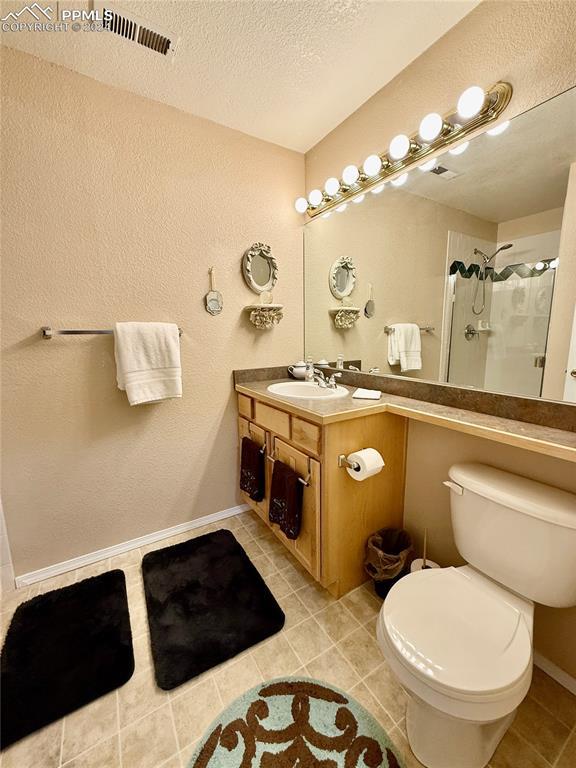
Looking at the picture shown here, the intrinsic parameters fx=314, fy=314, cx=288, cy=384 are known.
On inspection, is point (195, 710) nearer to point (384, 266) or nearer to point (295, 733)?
point (295, 733)

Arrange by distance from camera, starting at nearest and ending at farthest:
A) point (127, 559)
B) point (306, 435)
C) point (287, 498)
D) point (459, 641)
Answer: point (459, 641) < point (306, 435) < point (287, 498) < point (127, 559)

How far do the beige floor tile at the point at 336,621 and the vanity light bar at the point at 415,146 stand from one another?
210 centimetres

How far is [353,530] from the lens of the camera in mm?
1478

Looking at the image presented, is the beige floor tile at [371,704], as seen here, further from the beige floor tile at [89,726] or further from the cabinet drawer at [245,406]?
the cabinet drawer at [245,406]

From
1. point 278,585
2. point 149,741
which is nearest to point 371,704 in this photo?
point 278,585

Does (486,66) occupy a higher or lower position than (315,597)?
higher

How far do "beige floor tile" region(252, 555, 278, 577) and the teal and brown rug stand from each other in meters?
0.54

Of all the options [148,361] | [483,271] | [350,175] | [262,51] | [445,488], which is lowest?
[445,488]

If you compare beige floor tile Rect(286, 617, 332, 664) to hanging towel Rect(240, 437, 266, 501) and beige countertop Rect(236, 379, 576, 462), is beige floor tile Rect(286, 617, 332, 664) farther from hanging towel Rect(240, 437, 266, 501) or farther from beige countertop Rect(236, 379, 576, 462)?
beige countertop Rect(236, 379, 576, 462)

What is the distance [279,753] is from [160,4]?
2.59 m

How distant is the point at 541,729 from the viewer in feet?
3.32

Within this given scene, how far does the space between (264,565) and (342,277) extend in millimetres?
1759

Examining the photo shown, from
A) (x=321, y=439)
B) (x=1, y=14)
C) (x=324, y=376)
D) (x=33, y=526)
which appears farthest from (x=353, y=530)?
(x=1, y=14)

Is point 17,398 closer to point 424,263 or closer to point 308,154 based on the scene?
point 424,263
